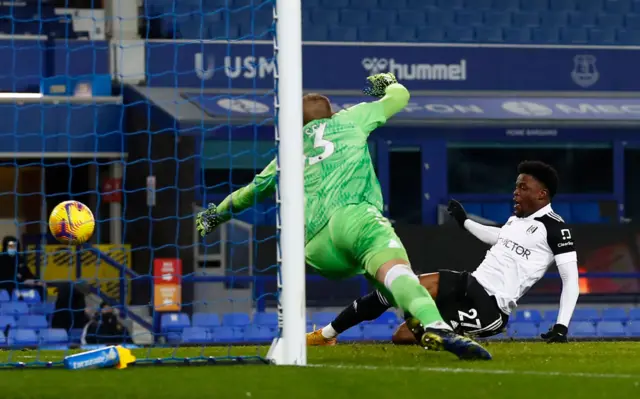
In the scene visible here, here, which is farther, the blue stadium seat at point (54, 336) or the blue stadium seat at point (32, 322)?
the blue stadium seat at point (32, 322)

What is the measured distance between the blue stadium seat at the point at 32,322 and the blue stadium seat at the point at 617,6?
35.7 ft

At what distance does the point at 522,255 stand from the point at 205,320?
267 inches

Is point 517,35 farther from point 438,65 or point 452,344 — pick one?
point 452,344

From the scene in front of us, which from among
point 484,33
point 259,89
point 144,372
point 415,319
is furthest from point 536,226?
point 484,33

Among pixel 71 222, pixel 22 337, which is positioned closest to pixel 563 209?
pixel 22 337

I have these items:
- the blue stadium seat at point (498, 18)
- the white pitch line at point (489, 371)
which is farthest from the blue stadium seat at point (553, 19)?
the white pitch line at point (489, 371)

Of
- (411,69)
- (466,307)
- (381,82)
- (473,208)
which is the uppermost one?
(411,69)

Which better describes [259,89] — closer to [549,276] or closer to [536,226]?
[549,276]

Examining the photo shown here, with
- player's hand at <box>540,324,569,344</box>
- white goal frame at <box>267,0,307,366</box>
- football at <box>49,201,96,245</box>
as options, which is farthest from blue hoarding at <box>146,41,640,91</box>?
white goal frame at <box>267,0,307,366</box>

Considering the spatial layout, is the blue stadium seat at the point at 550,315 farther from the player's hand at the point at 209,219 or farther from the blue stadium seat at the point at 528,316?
the player's hand at the point at 209,219

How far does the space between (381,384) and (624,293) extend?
40.5 feet

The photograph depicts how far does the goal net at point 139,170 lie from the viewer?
14.3 meters

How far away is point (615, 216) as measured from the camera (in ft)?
61.7

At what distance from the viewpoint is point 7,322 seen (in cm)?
1312
